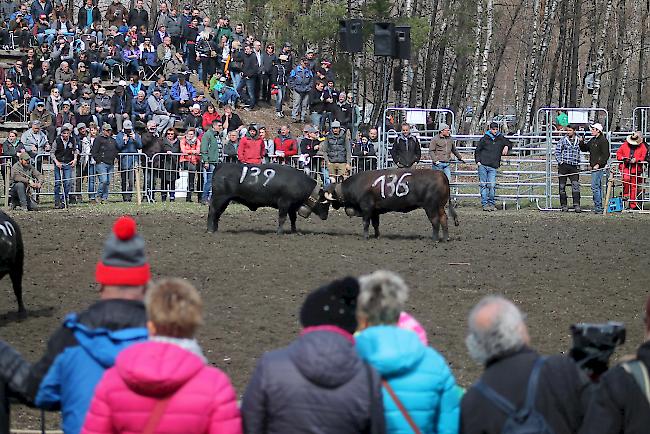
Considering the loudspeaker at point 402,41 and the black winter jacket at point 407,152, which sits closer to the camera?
the black winter jacket at point 407,152

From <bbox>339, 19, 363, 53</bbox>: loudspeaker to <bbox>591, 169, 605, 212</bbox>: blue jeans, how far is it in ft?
26.6

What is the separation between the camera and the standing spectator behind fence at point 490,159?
1060 inches

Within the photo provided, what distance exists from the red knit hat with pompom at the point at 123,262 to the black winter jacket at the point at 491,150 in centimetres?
2176

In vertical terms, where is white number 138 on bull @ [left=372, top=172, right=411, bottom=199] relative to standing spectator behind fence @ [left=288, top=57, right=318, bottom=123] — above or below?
below

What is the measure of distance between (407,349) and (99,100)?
2638cm

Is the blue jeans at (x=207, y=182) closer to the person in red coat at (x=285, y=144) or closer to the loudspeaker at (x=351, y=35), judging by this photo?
the person in red coat at (x=285, y=144)

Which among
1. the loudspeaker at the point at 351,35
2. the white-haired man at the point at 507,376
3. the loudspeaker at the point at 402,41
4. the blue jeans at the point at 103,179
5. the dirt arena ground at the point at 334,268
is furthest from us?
the loudspeaker at the point at 351,35

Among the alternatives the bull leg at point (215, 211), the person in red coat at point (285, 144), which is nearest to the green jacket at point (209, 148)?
the person in red coat at point (285, 144)

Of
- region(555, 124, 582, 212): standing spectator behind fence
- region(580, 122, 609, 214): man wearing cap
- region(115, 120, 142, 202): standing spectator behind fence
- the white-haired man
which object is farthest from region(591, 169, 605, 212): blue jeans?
the white-haired man

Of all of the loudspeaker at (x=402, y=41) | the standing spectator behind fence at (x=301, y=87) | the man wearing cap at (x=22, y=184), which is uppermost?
the loudspeaker at (x=402, y=41)

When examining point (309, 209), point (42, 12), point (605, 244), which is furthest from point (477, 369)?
point (42, 12)

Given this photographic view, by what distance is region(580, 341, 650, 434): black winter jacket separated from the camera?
529cm

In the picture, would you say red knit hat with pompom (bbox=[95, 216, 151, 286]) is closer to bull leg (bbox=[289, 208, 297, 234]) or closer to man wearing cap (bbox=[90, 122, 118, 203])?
bull leg (bbox=[289, 208, 297, 234])

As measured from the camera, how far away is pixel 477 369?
10.4 meters
